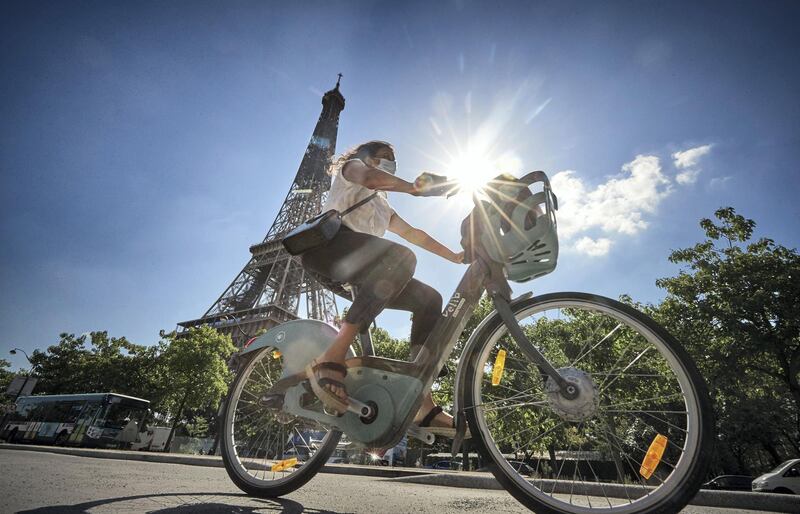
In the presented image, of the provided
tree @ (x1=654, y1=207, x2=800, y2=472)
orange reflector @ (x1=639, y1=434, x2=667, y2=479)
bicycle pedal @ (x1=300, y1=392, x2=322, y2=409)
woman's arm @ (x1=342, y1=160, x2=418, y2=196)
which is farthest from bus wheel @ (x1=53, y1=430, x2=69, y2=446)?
tree @ (x1=654, y1=207, x2=800, y2=472)

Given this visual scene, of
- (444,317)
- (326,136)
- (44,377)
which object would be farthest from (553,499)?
(326,136)

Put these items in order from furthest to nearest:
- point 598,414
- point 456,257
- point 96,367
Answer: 1. point 96,367
2. point 456,257
3. point 598,414

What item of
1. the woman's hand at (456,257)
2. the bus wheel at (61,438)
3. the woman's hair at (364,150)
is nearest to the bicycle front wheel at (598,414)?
the woman's hand at (456,257)

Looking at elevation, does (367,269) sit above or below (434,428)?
above

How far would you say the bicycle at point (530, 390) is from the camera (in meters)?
1.65

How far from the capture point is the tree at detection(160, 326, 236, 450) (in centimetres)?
2527

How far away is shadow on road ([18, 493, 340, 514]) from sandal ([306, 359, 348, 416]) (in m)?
0.54

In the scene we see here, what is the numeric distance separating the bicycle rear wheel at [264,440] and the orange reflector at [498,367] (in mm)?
995

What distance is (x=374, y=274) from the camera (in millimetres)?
2254

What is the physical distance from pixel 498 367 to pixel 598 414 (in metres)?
0.49

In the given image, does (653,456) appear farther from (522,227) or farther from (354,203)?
(354,203)

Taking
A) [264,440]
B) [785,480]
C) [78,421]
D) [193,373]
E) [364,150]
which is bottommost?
[264,440]

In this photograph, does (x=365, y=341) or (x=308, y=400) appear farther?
(x=365, y=341)

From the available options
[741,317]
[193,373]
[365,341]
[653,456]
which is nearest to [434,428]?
[365,341]
